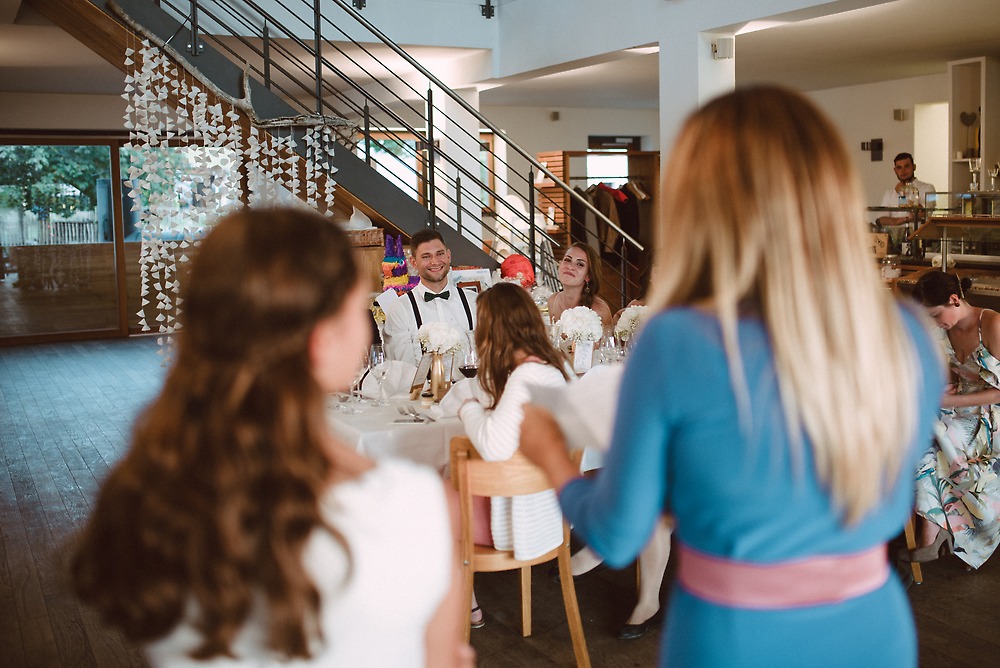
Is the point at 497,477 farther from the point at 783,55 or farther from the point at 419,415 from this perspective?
the point at 783,55

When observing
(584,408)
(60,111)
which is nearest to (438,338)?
(584,408)

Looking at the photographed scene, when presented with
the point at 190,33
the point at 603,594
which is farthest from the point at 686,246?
the point at 190,33

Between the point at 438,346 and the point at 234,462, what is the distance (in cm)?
292

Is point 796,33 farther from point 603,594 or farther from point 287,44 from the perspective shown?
point 603,594

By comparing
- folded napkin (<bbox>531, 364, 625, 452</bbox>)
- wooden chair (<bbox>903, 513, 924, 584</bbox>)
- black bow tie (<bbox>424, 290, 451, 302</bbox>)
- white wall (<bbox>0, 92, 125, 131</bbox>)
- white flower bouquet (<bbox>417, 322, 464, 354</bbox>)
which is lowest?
A: wooden chair (<bbox>903, 513, 924, 584</bbox>)

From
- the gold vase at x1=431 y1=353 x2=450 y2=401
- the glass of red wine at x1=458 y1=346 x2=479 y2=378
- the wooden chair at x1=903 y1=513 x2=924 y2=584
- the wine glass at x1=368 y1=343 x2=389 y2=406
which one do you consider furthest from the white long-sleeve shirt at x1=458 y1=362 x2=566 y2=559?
the wooden chair at x1=903 y1=513 x2=924 y2=584

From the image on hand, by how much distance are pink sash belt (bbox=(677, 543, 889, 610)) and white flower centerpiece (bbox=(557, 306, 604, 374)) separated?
293 cm

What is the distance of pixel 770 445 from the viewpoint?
3.83ft

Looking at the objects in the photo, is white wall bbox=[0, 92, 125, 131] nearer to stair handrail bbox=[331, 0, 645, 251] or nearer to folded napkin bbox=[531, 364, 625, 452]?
stair handrail bbox=[331, 0, 645, 251]

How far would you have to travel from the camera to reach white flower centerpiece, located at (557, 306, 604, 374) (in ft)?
13.7

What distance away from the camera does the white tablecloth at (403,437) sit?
3.38m

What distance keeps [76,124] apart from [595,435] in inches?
457

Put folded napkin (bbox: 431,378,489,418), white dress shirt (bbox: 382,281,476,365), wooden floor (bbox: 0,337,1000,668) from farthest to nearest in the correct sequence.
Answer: white dress shirt (bbox: 382,281,476,365), folded napkin (bbox: 431,378,489,418), wooden floor (bbox: 0,337,1000,668)

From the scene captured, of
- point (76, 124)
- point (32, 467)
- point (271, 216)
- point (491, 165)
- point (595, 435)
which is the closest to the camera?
point (271, 216)
